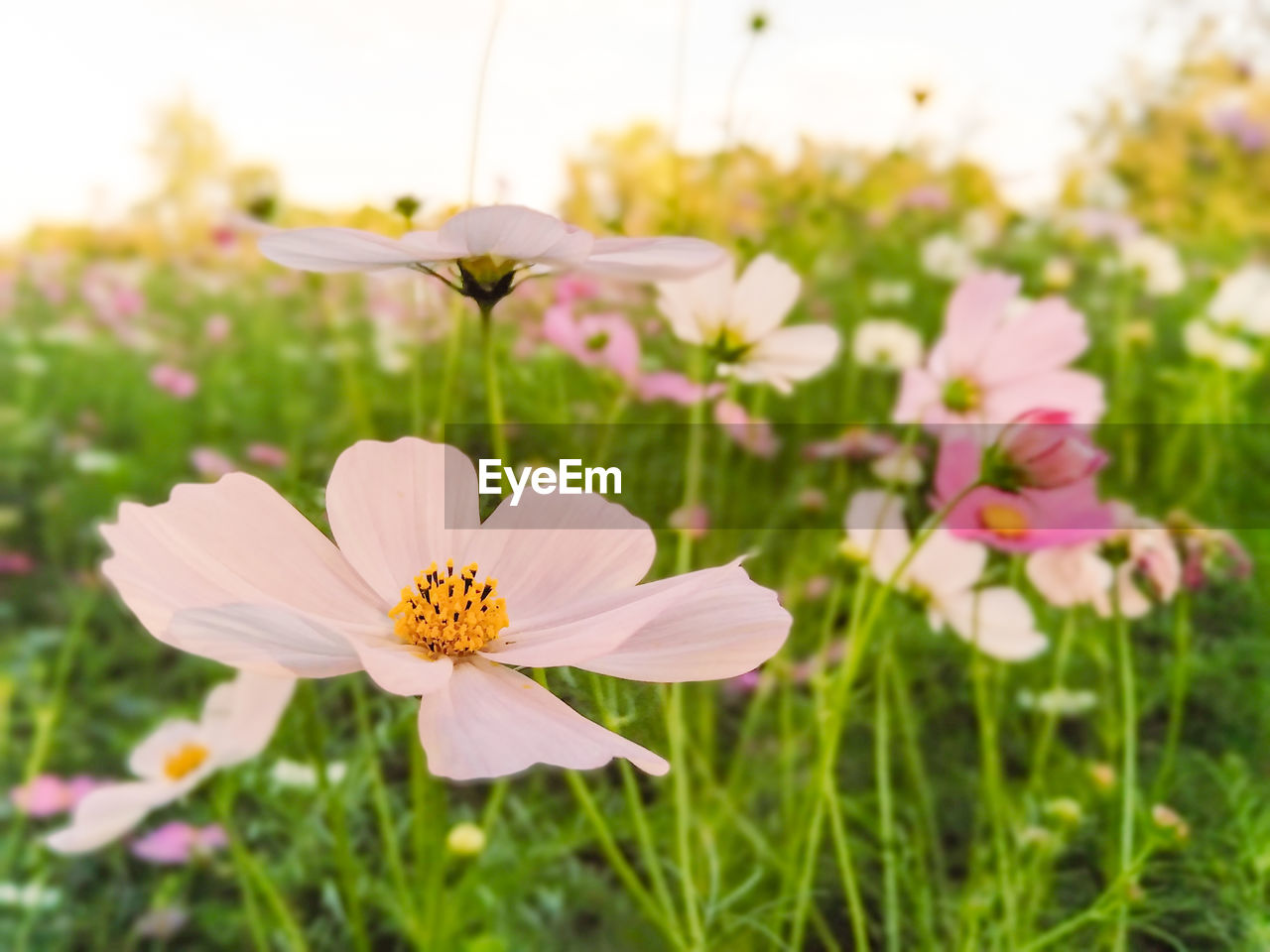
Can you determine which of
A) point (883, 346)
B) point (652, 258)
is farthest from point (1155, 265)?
point (652, 258)

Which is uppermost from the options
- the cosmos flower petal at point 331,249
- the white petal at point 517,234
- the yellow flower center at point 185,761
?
the white petal at point 517,234

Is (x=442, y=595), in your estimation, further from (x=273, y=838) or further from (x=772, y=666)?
(x=273, y=838)

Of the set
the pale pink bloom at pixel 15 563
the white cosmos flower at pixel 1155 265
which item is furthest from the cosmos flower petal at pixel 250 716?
the white cosmos flower at pixel 1155 265

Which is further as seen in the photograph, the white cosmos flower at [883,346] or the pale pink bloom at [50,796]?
the white cosmos flower at [883,346]

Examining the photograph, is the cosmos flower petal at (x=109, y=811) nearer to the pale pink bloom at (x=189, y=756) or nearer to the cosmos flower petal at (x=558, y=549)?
the pale pink bloom at (x=189, y=756)

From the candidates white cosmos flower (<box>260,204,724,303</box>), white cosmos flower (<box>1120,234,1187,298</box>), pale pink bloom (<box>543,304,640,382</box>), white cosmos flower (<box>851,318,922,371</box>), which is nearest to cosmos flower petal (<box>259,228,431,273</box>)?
white cosmos flower (<box>260,204,724,303</box>)

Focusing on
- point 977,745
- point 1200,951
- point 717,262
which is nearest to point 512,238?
point 717,262

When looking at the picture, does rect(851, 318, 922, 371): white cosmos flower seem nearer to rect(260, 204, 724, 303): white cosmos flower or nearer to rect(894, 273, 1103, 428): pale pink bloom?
rect(894, 273, 1103, 428): pale pink bloom
